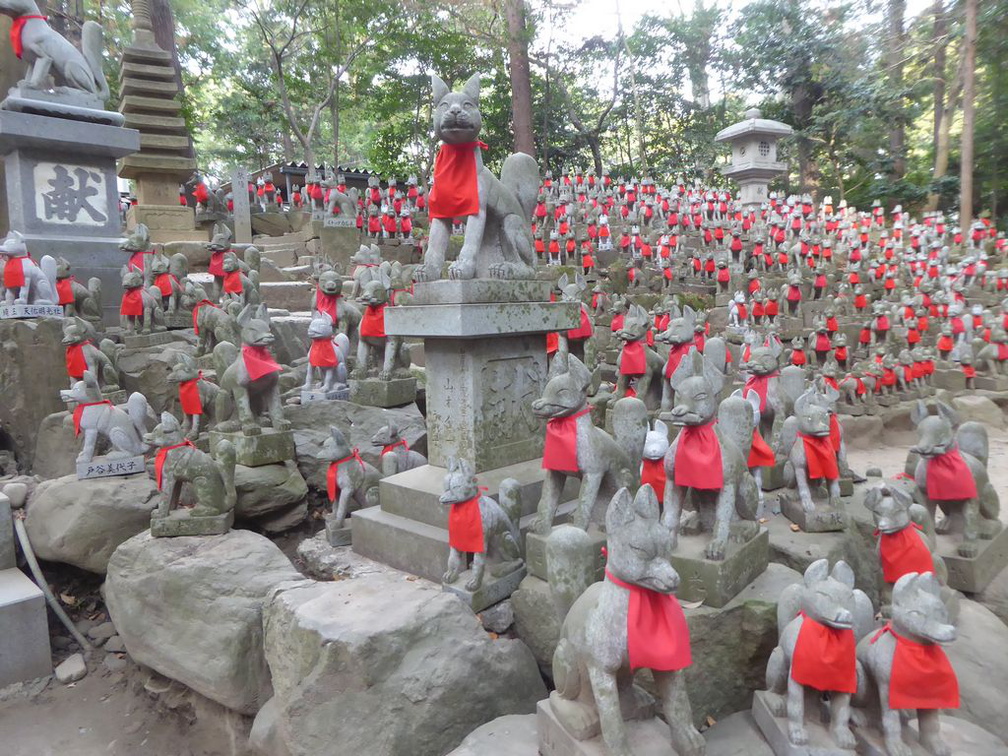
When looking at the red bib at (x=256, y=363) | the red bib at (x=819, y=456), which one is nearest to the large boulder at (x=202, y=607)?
the red bib at (x=256, y=363)

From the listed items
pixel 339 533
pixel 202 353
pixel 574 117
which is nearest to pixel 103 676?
Result: pixel 339 533

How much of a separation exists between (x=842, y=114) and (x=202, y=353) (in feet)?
70.5

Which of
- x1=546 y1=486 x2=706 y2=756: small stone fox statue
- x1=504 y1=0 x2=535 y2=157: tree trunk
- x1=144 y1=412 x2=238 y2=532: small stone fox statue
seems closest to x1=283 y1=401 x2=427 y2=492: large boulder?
x1=144 y1=412 x2=238 y2=532: small stone fox statue

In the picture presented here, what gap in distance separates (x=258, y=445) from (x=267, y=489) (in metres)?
0.37

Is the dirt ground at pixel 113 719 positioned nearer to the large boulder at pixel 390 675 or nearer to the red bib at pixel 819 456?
the large boulder at pixel 390 675

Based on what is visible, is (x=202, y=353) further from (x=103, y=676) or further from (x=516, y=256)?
(x=516, y=256)

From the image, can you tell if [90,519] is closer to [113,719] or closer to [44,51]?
[113,719]

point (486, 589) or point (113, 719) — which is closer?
point (486, 589)

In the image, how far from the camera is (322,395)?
618 centimetres

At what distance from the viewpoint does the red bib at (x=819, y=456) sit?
3.79m

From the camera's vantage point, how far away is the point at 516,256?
4.35 metres

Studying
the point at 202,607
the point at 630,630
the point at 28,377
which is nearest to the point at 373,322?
the point at 202,607

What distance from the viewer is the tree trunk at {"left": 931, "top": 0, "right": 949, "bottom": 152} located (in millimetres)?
16734

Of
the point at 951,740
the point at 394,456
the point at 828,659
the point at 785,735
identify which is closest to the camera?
the point at 828,659
